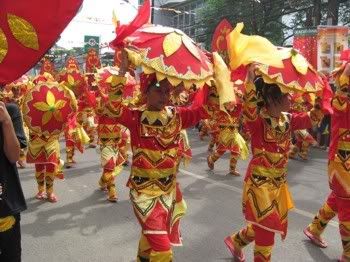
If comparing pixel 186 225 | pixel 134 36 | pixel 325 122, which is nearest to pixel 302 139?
pixel 325 122

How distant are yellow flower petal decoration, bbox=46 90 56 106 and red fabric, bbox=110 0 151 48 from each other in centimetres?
341

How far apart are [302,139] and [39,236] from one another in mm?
7140

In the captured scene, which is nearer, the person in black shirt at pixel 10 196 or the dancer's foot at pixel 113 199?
the person in black shirt at pixel 10 196

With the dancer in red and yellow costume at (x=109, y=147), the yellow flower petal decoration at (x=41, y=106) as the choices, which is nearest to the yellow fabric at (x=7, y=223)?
the yellow flower petal decoration at (x=41, y=106)

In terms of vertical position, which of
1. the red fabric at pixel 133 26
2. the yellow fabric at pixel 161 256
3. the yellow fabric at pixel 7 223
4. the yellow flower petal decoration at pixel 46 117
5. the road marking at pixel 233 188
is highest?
the red fabric at pixel 133 26

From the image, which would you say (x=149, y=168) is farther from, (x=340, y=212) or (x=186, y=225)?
(x=186, y=225)

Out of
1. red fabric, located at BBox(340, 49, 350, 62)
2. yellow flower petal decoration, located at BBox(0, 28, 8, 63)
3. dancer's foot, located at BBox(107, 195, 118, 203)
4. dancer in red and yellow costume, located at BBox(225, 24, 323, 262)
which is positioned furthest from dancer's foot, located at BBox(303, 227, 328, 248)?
yellow flower petal decoration, located at BBox(0, 28, 8, 63)

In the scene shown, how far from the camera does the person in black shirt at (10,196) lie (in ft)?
8.63

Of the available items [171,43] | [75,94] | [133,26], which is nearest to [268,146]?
[171,43]

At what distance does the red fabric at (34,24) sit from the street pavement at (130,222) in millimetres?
3021

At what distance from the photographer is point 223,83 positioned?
3322 millimetres

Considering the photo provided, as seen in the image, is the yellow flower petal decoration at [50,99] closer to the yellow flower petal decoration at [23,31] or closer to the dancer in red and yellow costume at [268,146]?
the dancer in red and yellow costume at [268,146]

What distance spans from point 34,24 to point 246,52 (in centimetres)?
189

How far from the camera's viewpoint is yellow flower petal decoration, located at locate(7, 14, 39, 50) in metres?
2.07
